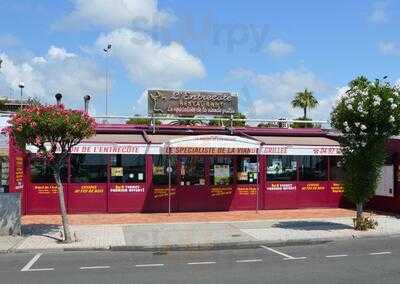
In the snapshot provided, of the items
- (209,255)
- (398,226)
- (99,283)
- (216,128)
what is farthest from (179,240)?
(216,128)

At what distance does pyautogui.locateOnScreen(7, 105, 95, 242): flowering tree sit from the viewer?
49.9ft

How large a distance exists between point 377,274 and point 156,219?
10.3 m

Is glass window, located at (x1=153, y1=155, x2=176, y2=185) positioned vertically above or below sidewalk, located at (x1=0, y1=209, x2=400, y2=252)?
above

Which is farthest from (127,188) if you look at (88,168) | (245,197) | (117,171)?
(245,197)

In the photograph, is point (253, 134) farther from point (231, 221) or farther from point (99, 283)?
point (99, 283)

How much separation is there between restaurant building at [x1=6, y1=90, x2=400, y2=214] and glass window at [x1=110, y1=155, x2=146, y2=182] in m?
0.03

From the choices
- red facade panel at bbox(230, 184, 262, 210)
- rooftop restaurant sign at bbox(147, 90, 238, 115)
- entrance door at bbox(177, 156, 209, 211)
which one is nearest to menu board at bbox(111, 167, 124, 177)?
entrance door at bbox(177, 156, 209, 211)

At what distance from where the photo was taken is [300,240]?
16219mm

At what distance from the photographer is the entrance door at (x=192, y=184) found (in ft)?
74.0

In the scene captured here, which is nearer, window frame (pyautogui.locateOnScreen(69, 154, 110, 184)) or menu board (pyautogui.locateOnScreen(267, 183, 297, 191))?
window frame (pyautogui.locateOnScreen(69, 154, 110, 184))

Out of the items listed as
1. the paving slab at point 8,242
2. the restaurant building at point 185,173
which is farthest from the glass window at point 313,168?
the paving slab at point 8,242

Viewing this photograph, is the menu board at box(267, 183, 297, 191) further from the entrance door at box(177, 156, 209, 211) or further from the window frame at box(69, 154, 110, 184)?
the window frame at box(69, 154, 110, 184)

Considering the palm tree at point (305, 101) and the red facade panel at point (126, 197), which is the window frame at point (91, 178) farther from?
the palm tree at point (305, 101)

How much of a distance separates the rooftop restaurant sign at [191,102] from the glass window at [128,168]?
7.44 feet
